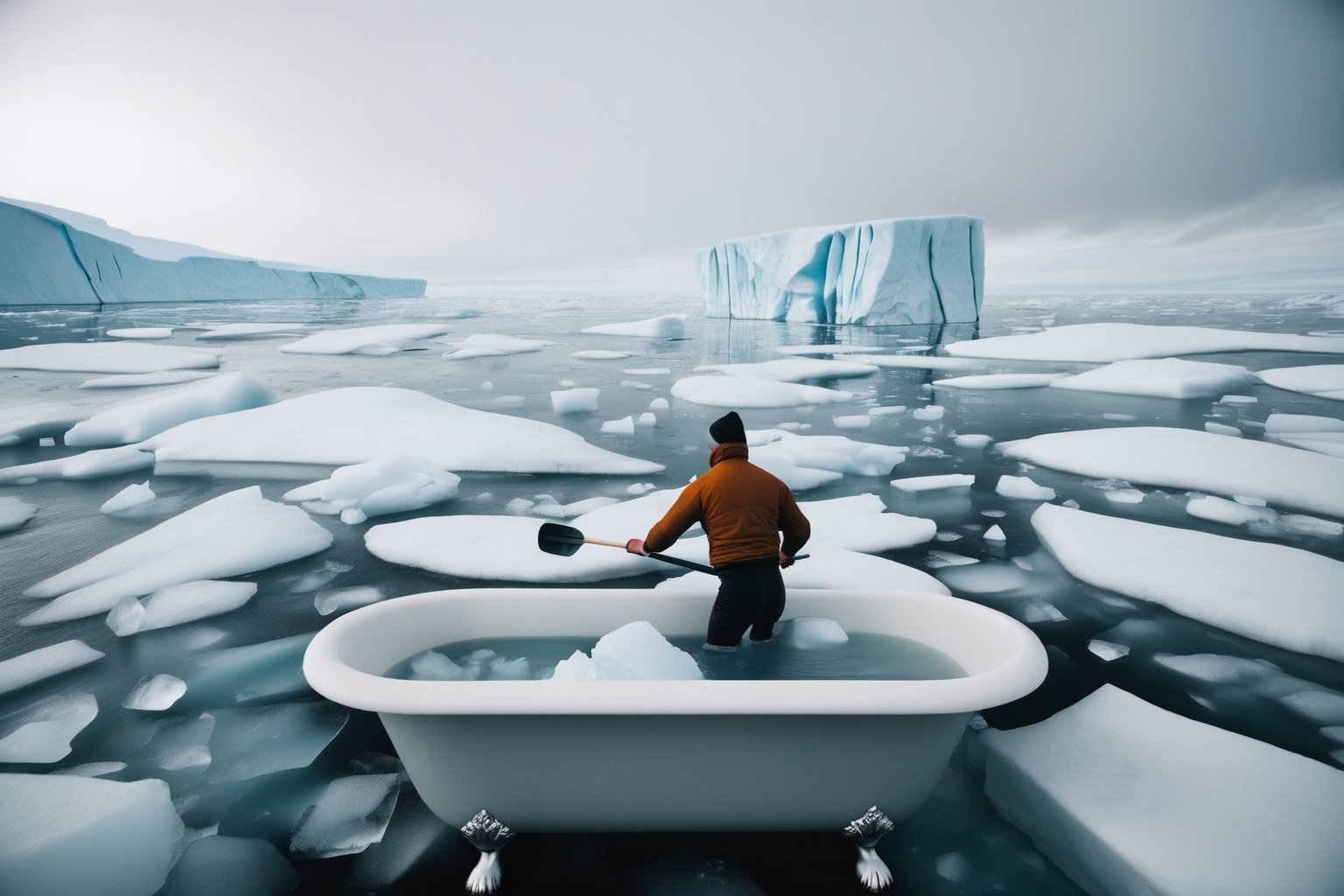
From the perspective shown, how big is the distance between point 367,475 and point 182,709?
237cm

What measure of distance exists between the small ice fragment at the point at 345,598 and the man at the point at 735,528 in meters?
1.63

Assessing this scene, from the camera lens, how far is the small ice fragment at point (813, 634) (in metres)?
2.17

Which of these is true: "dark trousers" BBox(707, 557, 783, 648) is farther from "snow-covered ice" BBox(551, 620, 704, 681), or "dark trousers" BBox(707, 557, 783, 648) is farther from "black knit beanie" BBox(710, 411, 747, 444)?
"black knit beanie" BBox(710, 411, 747, 444)

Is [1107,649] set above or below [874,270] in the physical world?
below

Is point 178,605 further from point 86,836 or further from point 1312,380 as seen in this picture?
point 1312,380

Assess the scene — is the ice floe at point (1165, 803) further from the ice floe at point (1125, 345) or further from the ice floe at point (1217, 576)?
the ice floe at point (1125, 345)

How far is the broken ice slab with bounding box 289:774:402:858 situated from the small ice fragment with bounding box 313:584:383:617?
4.03 ft

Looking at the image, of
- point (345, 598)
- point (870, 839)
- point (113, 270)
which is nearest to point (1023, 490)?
point (870, 839)

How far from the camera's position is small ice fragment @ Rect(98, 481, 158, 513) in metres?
4.44

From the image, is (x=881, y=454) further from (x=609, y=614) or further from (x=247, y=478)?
(x=247, y=478)

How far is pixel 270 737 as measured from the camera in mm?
2123

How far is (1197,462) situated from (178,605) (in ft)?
21.9

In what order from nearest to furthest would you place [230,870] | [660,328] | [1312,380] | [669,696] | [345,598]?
[669,696]
[230,870]
[345,598]
[1312,380]
[660,328]

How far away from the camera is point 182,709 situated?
2.26 metres
